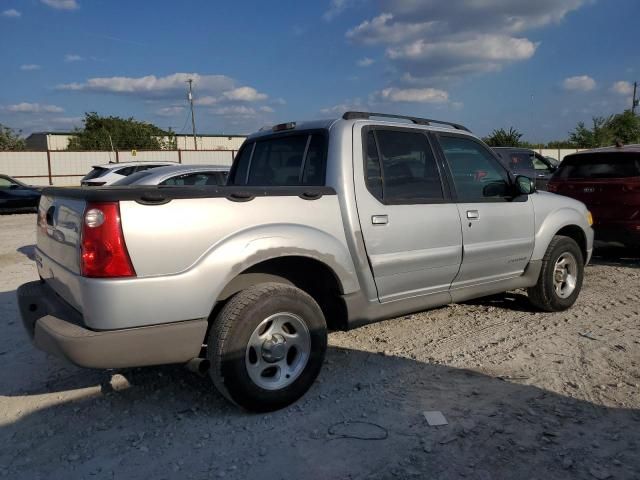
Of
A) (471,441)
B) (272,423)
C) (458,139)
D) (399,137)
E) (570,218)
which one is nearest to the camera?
(471,441)

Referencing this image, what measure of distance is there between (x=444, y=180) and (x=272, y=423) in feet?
7.75

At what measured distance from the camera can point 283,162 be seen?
14.4 ft

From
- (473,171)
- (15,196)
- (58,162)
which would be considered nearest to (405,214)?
(473,171)

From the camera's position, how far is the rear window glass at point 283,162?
13.1 ft

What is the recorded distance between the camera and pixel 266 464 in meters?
2.87

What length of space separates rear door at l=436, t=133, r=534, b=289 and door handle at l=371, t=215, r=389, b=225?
87cm

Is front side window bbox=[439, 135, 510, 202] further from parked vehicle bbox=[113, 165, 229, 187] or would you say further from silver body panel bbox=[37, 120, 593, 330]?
parked vehicle bbox=[113, 165, 229, 187]

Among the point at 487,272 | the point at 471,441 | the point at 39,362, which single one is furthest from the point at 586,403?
the point at 39,362

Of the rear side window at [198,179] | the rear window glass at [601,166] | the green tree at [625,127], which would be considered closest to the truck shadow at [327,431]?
the rear window glass at [601,166]

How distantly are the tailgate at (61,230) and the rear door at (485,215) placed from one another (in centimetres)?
285

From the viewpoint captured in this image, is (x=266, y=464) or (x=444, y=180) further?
(x=444, y=180)

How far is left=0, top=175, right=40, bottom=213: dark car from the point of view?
630 inches

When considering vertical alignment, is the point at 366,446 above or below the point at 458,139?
below

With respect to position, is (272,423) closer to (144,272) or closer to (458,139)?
(144,272)
